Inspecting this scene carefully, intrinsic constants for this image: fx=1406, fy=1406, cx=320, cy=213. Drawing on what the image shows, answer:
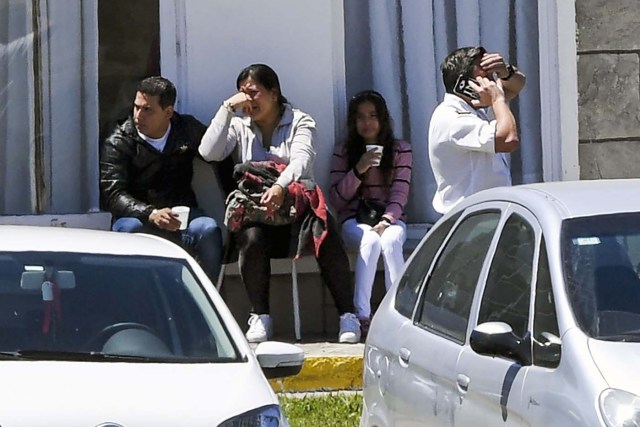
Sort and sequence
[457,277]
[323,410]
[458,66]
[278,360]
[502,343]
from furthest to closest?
1. [458,66]
2. [323,410]
3. [278,360]
4. [457,277]
5. [502,343]

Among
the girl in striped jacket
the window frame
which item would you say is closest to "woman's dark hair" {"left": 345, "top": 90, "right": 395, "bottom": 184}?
the girl in striped jacket

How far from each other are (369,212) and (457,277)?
13.5ft

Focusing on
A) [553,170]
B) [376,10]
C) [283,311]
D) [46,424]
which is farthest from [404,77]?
[46,424]

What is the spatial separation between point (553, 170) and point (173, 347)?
5384mm

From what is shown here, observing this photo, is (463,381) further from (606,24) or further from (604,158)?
(606,24)

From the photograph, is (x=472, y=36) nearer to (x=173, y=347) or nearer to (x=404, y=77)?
(x=404, y=77)

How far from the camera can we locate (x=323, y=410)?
7.98m

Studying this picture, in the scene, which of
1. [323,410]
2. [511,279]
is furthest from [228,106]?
[511,279]

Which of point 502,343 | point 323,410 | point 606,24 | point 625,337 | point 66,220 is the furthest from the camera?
point 606,24

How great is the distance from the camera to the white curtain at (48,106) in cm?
973

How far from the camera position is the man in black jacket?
9.01m

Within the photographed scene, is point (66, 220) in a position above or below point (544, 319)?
above

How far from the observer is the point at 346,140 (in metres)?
9.61

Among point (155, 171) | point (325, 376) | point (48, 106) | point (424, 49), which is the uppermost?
point (424, 49)
